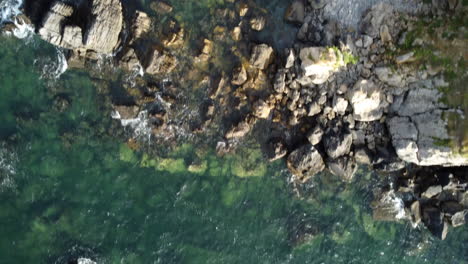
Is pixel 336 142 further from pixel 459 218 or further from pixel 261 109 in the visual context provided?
pixel 459 218

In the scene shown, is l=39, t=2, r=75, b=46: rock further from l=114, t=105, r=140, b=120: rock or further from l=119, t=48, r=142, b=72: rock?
l=114, t=105, r=140, b=120: rock

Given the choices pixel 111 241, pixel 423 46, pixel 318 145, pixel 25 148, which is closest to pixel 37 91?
pixel 25 148

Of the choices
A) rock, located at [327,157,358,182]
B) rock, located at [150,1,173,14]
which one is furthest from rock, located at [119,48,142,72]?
rock, located at [327,157,358,182]

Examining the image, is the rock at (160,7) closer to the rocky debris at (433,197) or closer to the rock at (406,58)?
the rock at (406,58)

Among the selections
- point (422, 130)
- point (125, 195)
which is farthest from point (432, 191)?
point (125, 195)

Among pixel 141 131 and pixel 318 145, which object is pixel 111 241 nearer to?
pixel 141 131

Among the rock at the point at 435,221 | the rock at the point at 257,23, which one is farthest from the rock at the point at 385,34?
the rock at the point at 435,221
